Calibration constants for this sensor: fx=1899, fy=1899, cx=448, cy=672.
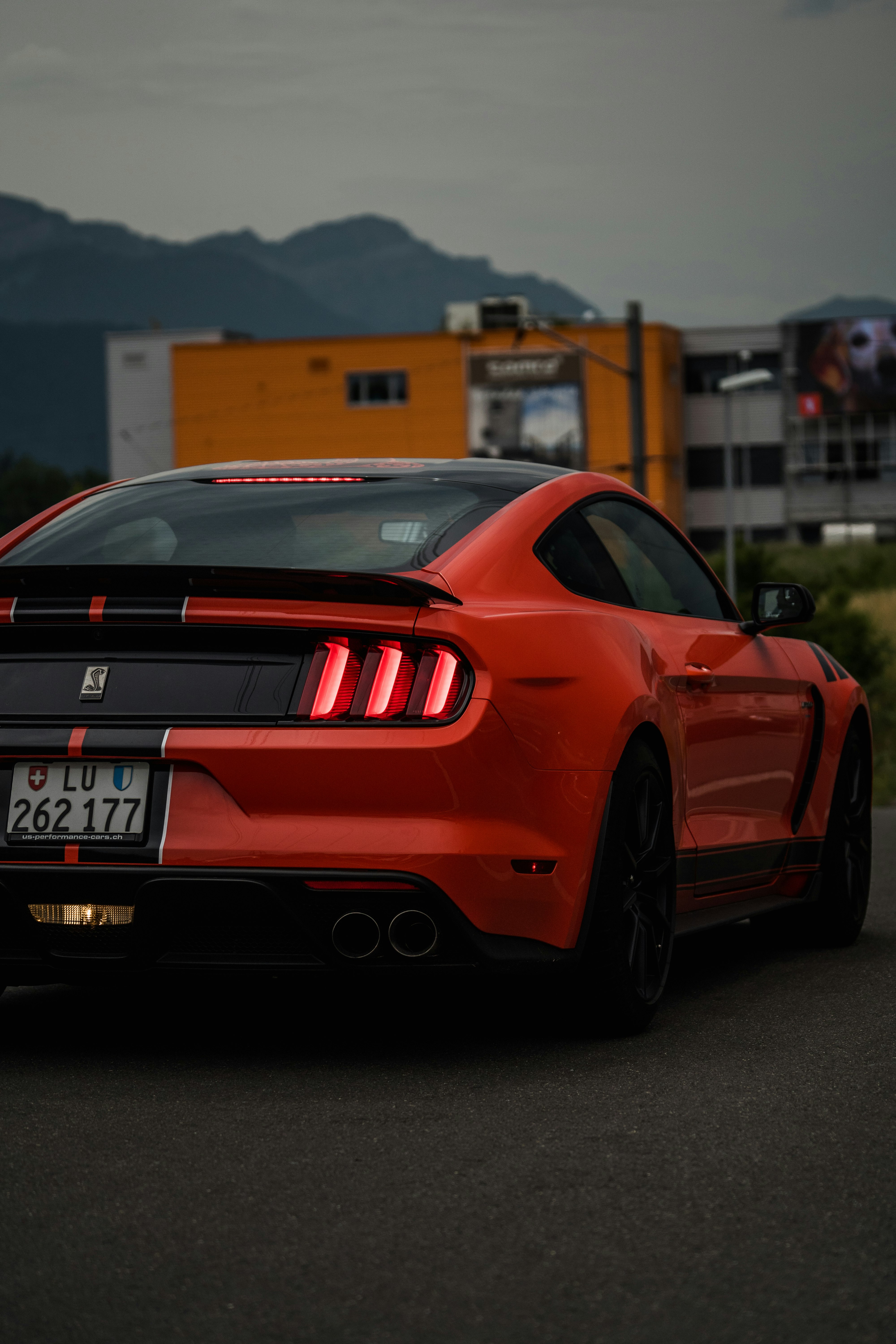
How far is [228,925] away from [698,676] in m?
1.74

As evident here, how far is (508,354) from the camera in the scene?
83062mm

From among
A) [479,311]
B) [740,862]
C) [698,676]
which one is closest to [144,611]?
[698,676]

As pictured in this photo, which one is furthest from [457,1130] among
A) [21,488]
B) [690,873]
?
[21,488]

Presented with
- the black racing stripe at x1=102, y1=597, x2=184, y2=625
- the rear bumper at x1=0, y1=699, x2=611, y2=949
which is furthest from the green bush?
the rear bumper at x1=0, y1=699, x2=611, y2=949

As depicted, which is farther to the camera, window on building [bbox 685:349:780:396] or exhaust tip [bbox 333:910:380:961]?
window on building [bbox 685:349:780:396]

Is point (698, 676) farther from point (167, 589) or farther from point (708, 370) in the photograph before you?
point (708, 370)

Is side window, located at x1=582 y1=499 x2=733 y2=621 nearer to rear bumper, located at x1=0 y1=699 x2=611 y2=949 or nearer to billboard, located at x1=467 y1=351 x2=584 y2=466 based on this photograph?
rear bumper, located at x1=0 y1=699 x2=611 y2=949

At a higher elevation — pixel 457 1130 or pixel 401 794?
pixel 401 794

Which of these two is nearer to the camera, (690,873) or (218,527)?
(218,527)

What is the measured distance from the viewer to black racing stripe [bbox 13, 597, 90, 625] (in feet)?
14.4

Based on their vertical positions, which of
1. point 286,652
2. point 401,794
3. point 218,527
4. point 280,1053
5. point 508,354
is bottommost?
point 280,1053

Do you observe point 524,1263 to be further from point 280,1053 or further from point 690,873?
point 690,873

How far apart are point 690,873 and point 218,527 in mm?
1656

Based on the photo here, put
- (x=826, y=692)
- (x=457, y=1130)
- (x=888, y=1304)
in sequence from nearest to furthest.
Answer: (x=888, y=1304) → (x=457, y=1130) → (x=826, y=692)
